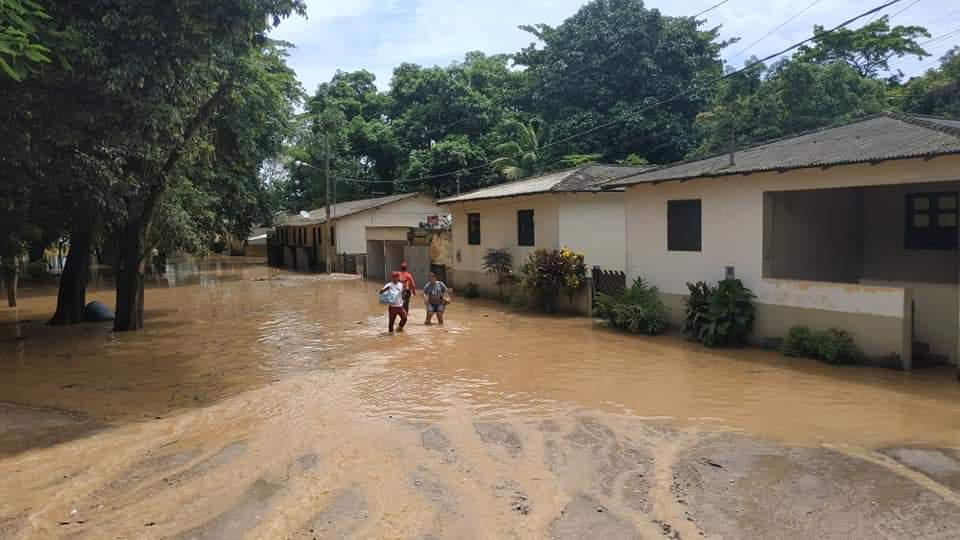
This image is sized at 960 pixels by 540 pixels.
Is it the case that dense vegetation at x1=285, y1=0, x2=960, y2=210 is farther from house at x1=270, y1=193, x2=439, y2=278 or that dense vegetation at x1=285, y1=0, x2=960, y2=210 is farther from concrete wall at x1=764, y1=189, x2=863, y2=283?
concrete wall at x1=764, y1=189, x2=863, y2=283

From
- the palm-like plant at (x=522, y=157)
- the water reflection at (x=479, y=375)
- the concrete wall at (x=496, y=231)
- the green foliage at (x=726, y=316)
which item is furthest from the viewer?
the palm-like plant at (x=522, y=157)

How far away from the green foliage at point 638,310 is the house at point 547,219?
296 centimetres

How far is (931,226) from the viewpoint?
1387 cm

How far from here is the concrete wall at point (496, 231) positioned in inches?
801

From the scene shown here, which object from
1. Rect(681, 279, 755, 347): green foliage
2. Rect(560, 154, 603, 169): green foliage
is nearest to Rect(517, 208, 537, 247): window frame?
Rect(681, 279, 755, 347): green foliage

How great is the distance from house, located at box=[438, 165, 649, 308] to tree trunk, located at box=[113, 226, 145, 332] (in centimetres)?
1082

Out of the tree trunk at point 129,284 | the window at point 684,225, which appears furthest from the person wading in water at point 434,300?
the tree trunk at point 129,284

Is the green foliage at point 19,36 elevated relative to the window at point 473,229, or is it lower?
elevated

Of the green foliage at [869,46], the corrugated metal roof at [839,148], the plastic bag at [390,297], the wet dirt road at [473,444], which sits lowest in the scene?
the wet dirt road at [473,444]

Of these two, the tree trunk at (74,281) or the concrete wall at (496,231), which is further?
the concrete wall at (496,231)

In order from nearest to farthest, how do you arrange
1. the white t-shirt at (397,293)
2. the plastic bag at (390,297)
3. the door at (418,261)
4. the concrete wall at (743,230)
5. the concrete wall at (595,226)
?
the concrete wall at (743,230), the plastic bag at (390,297), the white t-shirt at (397,293), the concrete wall at (595,226), the door at (418,261)

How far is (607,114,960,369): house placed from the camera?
11.1 metres

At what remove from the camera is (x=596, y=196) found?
1936 cm

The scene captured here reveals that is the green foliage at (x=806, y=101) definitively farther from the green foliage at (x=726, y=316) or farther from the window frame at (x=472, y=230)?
the green foliage at (x=726, y=316)
